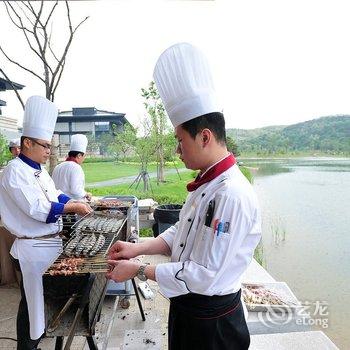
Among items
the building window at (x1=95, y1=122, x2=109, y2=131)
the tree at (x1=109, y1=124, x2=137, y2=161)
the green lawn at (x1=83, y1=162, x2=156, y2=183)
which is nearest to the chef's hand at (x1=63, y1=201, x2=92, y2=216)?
the tree at (x1=109, y1=124, x2=137, y2=161)

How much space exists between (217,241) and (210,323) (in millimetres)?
481

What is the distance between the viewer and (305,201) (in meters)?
13.2

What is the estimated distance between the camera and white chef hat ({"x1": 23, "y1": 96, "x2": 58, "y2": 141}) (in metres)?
2.61

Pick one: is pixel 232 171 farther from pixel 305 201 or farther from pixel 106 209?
pixel 305 201

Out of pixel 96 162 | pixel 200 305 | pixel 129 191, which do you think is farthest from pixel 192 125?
pixel 96 162

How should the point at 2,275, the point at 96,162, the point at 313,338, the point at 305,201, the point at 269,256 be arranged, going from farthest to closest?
1. the point at 305,201
2. the point at 96,162
3. the point at 269,256
4. the point at 2,275
5. the point at 313,338

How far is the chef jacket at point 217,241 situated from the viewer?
1164 mm

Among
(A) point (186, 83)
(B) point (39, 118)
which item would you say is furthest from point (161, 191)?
(A) point (186, 83)

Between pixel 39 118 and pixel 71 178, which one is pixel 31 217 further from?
pixel 71 178

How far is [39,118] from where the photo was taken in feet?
8.69

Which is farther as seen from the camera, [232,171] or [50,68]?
[50,68]

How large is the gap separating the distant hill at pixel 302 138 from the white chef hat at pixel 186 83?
6755 millimetres

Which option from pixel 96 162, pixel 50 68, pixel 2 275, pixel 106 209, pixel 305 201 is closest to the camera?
pixel 106 209

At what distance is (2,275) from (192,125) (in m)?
4.15
